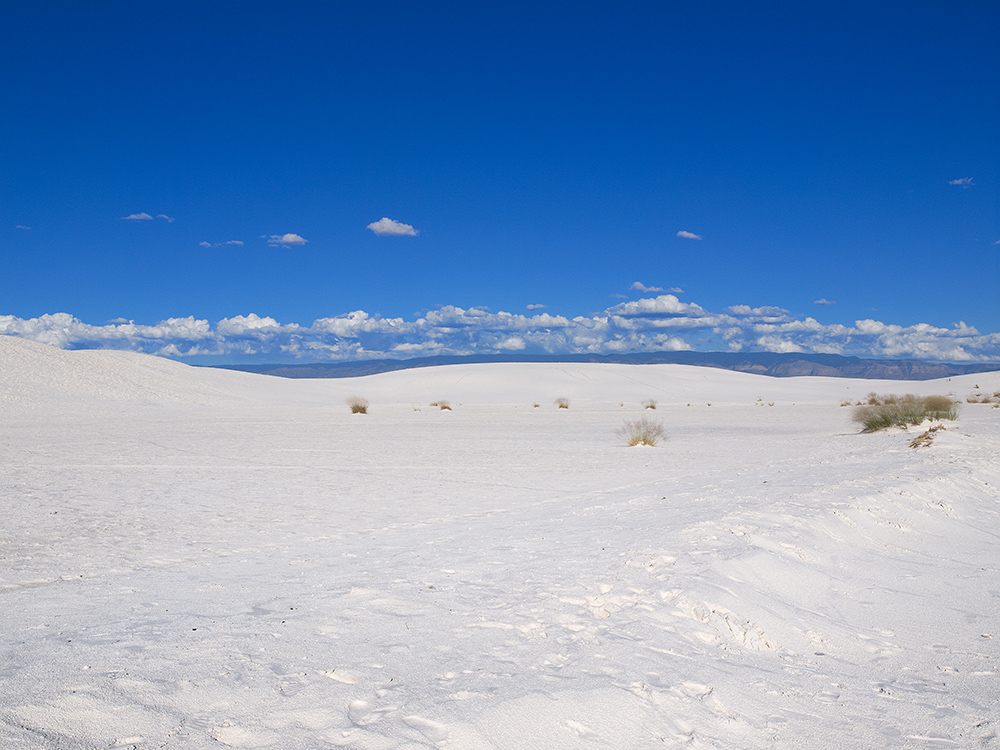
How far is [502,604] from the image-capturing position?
4.29 metres

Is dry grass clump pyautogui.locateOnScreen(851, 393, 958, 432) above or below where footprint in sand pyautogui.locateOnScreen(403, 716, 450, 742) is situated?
above

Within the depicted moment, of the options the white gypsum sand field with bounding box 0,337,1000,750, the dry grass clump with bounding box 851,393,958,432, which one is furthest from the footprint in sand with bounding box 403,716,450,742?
the dry grass clump with bounding box 851,393,958,432

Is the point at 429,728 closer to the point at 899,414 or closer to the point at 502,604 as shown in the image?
the point at 502,604

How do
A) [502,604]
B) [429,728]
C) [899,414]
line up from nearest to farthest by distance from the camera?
[429,728] → [502,604] → [899,414]

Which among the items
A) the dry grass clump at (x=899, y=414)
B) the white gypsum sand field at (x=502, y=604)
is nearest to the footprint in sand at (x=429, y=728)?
the white gypsum sand field at (x=502, y=604)

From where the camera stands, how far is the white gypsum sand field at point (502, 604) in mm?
2799

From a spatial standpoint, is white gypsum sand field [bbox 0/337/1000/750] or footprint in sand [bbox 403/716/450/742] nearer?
footprint in sand [bbox 403/716/450/742]

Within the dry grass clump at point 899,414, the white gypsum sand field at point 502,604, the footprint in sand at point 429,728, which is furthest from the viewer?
the dry grass clump at point 899,414

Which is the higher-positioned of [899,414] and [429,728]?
[899,414]

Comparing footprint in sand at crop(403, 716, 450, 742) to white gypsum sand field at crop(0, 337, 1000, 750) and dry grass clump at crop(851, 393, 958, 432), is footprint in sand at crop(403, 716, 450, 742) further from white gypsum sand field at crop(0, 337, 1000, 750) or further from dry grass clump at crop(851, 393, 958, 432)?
dry grass clump at crop(851, 393, 958, 432)

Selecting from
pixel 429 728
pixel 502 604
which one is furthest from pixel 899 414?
pixel 429 728

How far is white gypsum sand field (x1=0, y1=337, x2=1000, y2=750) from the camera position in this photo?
2.80 meters

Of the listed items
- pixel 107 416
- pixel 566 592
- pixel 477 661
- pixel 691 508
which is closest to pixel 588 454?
pixel 691 508

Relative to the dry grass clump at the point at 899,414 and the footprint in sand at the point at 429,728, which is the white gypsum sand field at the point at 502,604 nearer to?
the footprint in sand at the point at 429,728
